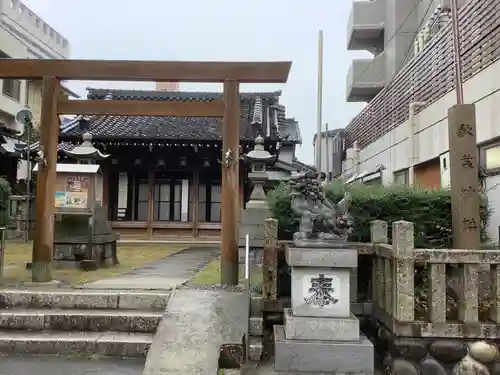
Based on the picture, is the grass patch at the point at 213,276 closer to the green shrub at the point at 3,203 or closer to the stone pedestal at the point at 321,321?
the stone pedestal at the point at 321,321

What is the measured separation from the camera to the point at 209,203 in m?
20.1

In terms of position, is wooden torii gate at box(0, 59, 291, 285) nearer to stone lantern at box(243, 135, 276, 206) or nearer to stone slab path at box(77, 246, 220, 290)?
stone slab path at box(77, 246, 220, 290)

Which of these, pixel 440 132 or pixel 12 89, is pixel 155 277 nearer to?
pixel 440 132

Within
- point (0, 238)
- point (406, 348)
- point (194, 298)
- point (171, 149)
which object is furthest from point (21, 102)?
point (406, 348)

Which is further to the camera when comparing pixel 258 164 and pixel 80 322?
pixel 258 164

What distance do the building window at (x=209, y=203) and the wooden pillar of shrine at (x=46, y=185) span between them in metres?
12.0

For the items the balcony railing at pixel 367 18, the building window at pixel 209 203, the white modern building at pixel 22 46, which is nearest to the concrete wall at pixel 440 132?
the balcony railing at pixel 367 18


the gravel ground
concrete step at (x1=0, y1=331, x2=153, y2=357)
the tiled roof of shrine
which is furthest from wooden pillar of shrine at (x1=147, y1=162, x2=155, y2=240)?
the gravel ground

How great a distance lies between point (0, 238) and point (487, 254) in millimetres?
8526

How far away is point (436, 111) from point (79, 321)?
11.1 meters

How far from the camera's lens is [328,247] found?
18.0 feet

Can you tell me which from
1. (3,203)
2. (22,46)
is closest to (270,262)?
(3,203)

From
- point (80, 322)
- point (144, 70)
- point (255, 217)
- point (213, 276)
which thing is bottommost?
point (80, 322)

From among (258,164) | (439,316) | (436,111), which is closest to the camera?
(439,316)
